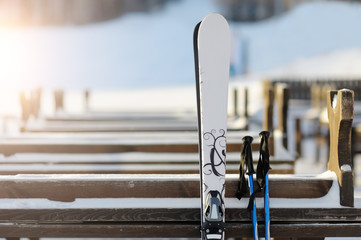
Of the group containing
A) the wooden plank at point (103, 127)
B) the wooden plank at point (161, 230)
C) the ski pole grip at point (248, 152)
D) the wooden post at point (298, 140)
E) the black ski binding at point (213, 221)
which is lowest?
the wooden post at point (298, 140)

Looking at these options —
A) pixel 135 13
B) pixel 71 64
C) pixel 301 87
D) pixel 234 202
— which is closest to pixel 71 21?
pixel 135 13

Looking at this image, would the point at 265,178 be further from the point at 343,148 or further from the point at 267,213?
the point at 343,148

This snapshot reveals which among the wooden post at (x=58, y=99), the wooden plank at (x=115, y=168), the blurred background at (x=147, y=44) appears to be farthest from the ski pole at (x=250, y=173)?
the blurred background at (x=147, y=44)

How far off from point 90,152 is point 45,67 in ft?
66.4

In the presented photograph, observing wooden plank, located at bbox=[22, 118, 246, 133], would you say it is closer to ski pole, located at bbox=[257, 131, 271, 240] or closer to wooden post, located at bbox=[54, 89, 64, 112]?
wooden post, located at bbox=[54, 89, 64, 112]

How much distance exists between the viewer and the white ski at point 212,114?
2219 mm

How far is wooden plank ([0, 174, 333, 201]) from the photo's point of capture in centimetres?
234

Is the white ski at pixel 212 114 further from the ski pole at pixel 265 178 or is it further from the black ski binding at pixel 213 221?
the ski pole at pixel 265 178

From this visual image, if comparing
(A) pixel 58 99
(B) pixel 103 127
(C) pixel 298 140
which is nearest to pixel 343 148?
(B) pixel 103 127

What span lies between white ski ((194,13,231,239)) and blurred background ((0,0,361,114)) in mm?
11852

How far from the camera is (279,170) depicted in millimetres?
4078

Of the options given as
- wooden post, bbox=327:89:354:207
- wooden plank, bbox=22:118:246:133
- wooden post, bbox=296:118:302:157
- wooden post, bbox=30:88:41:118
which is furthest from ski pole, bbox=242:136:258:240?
wooden post, bbox=296:118:302:157

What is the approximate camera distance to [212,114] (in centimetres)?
237

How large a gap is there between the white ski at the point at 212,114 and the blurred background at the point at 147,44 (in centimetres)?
1185
